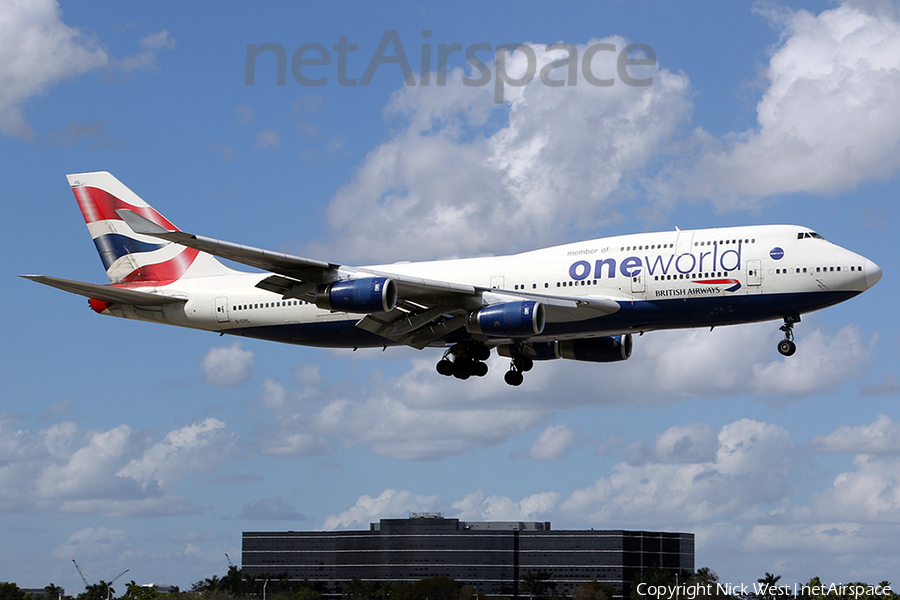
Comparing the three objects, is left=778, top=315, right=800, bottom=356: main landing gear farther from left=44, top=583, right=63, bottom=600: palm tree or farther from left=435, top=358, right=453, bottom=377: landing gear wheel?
left=44, top=583, right=63, bottom=600: palm tree

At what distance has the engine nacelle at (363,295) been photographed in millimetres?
41281

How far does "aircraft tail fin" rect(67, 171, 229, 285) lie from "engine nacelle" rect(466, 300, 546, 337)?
1692 cm

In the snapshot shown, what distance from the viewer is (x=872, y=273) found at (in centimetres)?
4128

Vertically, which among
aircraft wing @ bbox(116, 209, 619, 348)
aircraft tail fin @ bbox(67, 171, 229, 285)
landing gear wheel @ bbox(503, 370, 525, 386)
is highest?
aircraft tail fin @ bbox(67, 171, 229, 285)

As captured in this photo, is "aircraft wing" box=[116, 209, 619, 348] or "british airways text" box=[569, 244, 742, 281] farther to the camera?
"british airways text" box=[569, 244, 742, 281]

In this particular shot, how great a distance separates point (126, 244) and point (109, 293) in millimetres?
7226

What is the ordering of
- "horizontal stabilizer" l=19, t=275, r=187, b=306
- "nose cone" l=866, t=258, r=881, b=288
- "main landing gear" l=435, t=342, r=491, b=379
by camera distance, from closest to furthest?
"nose cone" l=866, t=258, r=881, b=288 < "horizontal stabilizer" l=19, t=275, r=187, b=306 < "main landing gear" l=435, t=342, r=491, b=379

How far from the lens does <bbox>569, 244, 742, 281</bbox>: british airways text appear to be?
42.1 m

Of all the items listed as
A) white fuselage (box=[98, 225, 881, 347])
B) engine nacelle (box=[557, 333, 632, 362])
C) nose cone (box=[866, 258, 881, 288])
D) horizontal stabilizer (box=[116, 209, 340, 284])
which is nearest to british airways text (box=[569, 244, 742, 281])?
white fuselage (box=[98, 225, 881, 347])

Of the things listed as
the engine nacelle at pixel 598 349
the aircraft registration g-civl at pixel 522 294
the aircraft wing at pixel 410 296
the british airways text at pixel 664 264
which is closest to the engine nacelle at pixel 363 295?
the aircraft registration g-civl at pixel 522 294

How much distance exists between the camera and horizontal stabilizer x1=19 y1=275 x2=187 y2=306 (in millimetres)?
44531

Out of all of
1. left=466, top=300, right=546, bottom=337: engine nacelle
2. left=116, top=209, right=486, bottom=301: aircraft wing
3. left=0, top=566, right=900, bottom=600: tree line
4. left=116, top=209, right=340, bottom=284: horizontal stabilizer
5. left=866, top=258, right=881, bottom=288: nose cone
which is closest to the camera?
left=116, top=209, right=340, bottom=284: horizontal stabilizer

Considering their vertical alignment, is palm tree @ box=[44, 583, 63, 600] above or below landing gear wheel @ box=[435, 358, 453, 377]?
below

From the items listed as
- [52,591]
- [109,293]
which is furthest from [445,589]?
[109,293]
